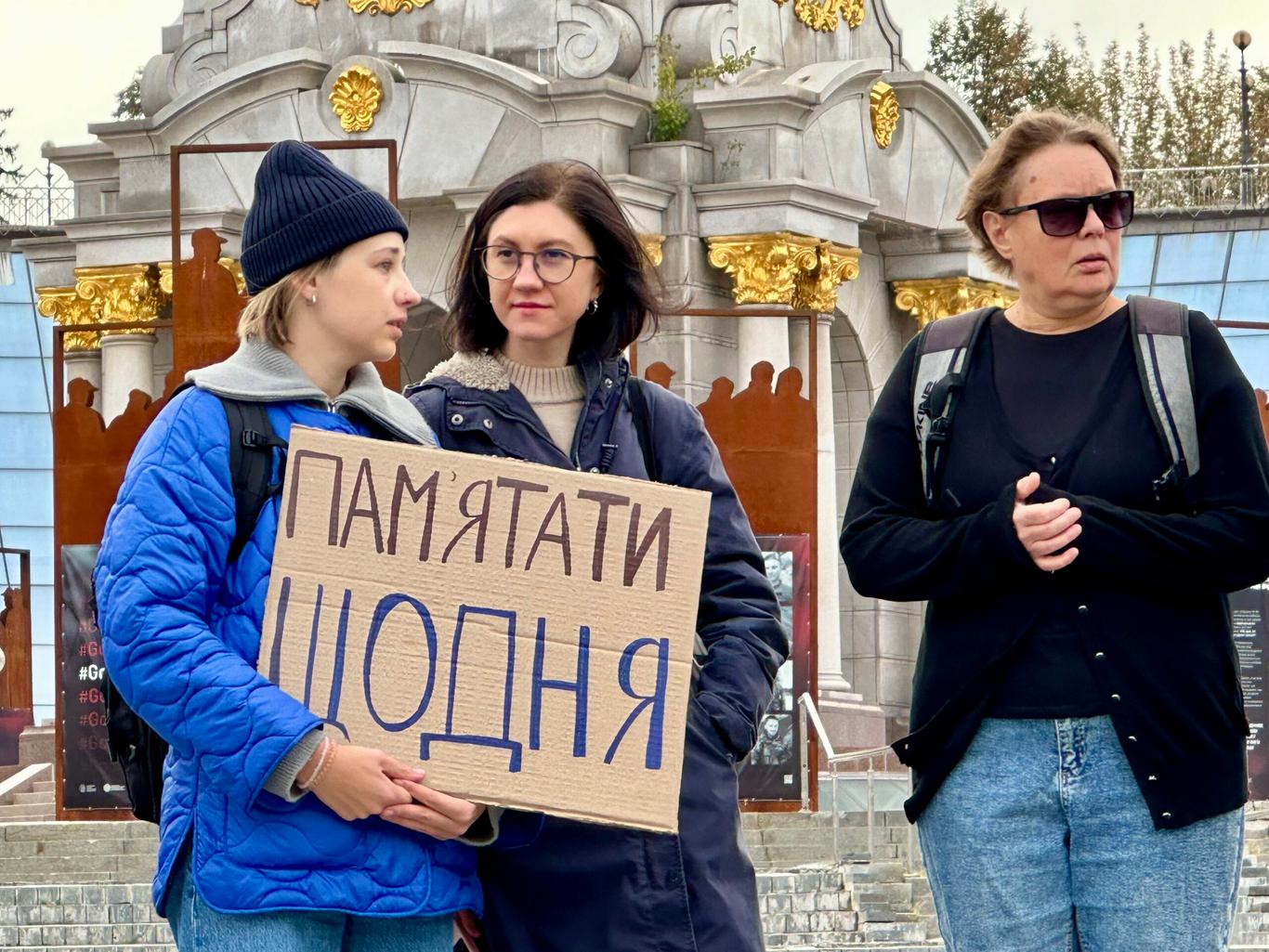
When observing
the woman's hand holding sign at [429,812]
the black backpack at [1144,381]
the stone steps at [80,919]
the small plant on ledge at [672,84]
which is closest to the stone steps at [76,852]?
the stone steps at [80,919]

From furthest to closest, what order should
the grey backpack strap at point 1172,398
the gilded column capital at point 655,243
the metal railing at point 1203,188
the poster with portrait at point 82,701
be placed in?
the metal railing at point 1203,188 < the gilded column capital at point 655,243 < the poster with portrait at point 82,701 < the grey backpack strap at point 1172,398

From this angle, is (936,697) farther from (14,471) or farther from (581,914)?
(14,471)

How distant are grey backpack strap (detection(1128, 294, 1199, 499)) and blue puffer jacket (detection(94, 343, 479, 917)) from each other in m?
1.32

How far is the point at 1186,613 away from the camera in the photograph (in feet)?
15.8

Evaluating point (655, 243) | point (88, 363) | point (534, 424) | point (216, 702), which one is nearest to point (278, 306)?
point (534, 424)

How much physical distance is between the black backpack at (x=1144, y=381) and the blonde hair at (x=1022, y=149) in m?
0.19

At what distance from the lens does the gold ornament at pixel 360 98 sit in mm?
20281

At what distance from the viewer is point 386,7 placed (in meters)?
20.9

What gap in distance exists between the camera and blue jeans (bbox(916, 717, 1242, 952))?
4699 mm

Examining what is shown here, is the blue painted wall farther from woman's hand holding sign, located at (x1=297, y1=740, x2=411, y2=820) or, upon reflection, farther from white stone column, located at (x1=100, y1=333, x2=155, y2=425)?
woman's hand holding sign, located at (x1=297, y1=740, x2=411, y2=820)

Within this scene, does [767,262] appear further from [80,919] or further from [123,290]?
[80,919]

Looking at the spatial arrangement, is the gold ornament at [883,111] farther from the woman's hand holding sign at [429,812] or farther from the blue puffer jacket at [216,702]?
the woman's hand holding sign at [429,812]

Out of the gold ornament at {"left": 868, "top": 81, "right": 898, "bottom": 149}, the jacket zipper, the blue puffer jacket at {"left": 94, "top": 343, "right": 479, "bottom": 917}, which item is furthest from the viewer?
the gold ornament at {"left": 868, "top": 81, "right": 898, "bottom": 149}

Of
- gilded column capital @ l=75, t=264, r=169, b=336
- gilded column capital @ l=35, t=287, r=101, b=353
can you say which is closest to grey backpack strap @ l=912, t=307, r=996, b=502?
gilded column capital @ l=75, t=264, r=169, b=336
